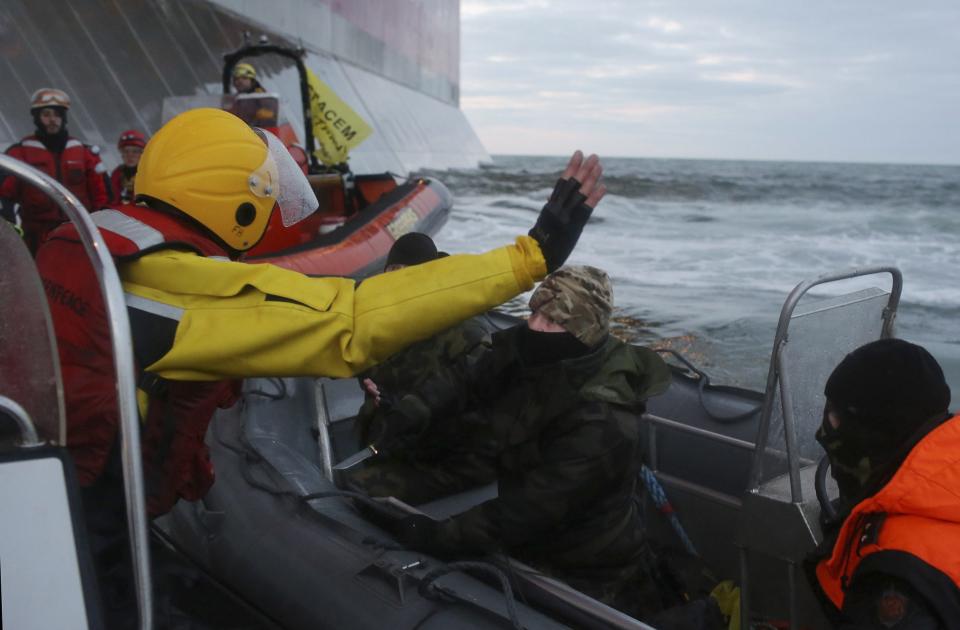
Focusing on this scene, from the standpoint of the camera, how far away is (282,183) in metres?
1.70

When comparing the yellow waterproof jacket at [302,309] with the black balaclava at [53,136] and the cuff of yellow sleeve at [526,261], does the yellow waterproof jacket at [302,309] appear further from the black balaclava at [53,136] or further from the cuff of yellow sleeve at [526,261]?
the black balaclava at [53,136]

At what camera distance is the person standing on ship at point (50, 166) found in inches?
219

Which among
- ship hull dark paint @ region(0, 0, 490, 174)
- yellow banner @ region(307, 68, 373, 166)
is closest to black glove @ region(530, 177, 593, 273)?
yellow banner @ region(307, 68, 373, 166)

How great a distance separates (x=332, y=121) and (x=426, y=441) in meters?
5.04

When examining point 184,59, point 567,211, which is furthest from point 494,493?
point 184,59

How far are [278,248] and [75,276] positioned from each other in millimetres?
5189

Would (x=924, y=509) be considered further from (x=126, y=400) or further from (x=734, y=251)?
(x=734, y=251)

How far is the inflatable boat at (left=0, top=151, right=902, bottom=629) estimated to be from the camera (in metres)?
1.25

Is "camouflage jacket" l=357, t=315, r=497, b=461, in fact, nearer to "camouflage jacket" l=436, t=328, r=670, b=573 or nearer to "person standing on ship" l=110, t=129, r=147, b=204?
"camouflage jacket" l=436, t=328, r=670, b=573

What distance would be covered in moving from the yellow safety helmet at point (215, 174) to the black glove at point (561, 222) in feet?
1.74

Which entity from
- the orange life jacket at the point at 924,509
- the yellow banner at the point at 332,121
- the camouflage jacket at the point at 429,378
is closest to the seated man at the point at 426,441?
the camouflage jacket at the point at 429,378

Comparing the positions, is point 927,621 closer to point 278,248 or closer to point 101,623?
point 101,623

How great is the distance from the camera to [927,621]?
50.9 inches

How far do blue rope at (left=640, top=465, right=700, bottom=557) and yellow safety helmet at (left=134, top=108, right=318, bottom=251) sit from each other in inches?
68.2
